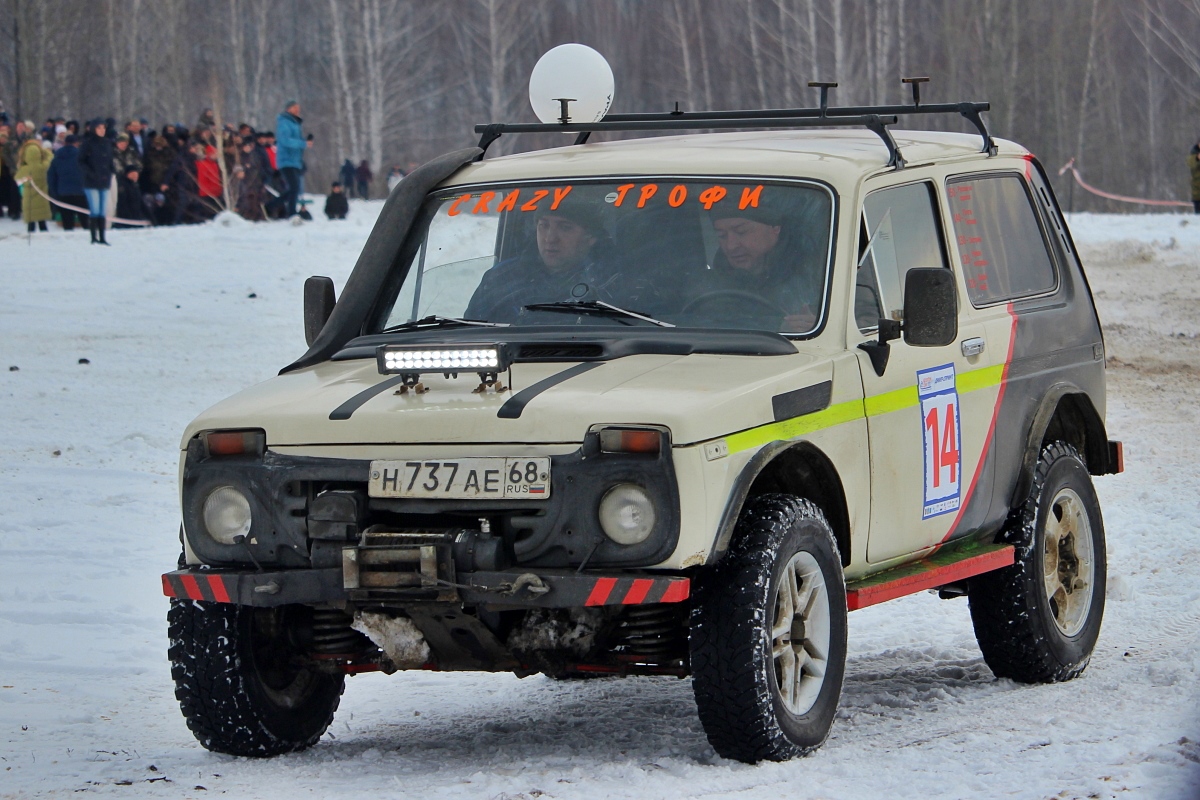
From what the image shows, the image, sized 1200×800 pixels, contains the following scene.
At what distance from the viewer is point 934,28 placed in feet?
202

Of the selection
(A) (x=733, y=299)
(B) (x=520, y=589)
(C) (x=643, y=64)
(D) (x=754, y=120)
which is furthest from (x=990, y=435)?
(C) (x=643, y=64)

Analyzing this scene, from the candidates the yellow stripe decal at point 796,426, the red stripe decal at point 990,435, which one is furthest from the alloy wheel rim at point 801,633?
the red stripe decal at point 990,435

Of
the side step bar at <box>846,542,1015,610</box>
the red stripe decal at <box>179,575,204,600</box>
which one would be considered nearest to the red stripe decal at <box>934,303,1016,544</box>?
the side step bar at <box>846,542,1015,610</box>

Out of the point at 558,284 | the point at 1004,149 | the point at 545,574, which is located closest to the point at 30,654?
the point at 558,284

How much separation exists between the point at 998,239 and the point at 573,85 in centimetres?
180

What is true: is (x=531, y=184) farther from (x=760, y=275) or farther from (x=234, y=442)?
(x=234, y=442)

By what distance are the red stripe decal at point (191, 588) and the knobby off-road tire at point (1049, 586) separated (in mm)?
2894

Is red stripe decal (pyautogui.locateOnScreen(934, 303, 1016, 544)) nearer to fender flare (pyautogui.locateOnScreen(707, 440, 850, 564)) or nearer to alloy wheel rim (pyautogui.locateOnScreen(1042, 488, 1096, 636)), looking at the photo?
alloy wheel rim (pyautogui.locateOnScreen(1042, 488, 1096, 636))

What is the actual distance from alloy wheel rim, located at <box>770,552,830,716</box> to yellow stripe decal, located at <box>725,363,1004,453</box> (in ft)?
1.14

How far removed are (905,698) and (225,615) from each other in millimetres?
2366

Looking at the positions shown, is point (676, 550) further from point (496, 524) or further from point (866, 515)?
point (866, 515)

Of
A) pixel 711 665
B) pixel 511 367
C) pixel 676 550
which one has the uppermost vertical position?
pixel 511 367

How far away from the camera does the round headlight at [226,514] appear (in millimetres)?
5172

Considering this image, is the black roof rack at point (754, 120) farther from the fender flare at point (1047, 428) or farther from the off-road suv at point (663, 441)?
the fender flare at point (1047, 428)
